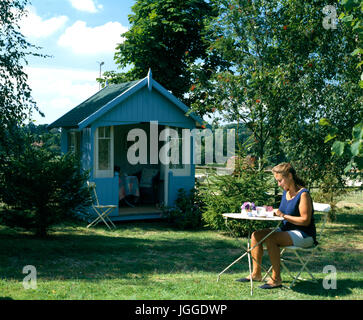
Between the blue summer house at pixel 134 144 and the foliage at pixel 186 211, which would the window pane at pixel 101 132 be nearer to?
the blue summer house at pixel 134 144

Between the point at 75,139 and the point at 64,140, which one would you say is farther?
the point at 64,140

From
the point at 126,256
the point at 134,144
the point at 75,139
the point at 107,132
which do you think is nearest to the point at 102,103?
the point at 107,132

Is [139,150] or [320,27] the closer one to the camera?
[320,27]

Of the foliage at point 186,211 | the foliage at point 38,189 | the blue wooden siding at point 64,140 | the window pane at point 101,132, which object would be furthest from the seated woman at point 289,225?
A: the blue wooden siding at point 64,140

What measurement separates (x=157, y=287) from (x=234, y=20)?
807cm

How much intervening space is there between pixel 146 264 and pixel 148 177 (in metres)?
6.83

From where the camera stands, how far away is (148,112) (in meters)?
12.8

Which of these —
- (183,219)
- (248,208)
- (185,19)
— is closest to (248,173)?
(183,219)

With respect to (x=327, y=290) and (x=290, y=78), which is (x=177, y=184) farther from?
(x=327, y=290)

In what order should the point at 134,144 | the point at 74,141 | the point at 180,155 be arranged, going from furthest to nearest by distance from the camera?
the point at 134,144
the point at 74,141
the point at 180,155

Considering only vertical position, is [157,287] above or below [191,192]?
below

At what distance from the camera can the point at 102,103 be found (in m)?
13.3

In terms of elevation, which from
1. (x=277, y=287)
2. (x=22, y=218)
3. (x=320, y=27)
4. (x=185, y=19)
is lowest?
(x=277, y=287)
